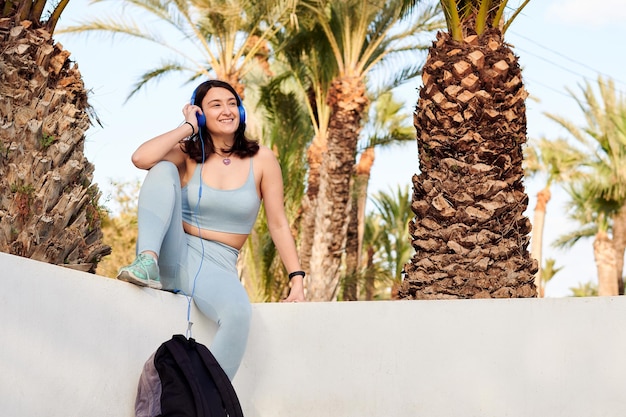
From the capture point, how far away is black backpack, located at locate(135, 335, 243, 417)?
146 inches

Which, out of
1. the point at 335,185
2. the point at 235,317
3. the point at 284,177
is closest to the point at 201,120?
the point at 235,317

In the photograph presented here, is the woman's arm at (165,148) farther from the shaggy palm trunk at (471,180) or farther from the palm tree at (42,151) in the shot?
the shaggy palm trunk at (471,180)

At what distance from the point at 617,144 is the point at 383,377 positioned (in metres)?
21.7

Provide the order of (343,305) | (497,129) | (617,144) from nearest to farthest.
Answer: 1. (343,305)
2. (497,129)
3. (617,144)

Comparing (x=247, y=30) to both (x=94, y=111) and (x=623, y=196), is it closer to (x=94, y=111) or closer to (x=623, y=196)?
(x=94, y=111)

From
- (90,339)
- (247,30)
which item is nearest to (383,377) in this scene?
(90,339)

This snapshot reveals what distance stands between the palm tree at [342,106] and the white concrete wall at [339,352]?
1237 centimetres

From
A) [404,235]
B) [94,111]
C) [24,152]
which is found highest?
[404,235]

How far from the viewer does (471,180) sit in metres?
6.86

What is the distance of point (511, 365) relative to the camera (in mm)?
4293

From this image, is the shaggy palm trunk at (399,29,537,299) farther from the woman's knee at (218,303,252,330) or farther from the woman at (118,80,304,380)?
the woman's knee at (218,303,252,330)

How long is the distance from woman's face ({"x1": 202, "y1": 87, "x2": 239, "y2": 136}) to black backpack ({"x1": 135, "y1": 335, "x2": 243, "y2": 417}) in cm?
134

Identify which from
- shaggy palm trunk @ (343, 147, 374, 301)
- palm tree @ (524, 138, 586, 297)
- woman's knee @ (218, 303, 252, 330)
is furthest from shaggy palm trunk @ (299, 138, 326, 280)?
woman's knee @ (218, 303, 252, 330)

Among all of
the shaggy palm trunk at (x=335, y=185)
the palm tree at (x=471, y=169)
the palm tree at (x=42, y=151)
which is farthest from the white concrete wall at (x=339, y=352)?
the shaggy palm trunk at (x=335, y=185)
